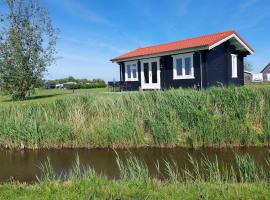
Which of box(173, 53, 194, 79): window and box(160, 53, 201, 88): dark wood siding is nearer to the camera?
box(160, 53, 201, 88): dark wood siding

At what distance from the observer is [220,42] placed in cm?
1891

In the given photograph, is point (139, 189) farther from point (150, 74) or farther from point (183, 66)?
point (150, 74)

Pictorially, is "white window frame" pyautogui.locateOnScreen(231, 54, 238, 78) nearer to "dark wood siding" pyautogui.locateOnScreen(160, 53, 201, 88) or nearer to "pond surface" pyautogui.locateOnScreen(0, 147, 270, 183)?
"dark wood siding" pyautogui.locateOnScreen(160, 53, 201, 88)

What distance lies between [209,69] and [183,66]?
5.58 feet

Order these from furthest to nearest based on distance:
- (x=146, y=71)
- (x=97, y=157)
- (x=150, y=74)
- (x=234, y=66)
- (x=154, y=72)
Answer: (x=146, y=71)
(x=150, y=74)
(x=154, y=72)
(x=234, y=66)
(x=97, y=157)

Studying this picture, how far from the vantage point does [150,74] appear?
22.1 m

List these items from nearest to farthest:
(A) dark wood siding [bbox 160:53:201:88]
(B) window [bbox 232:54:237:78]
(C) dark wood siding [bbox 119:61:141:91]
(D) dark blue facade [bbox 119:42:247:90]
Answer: (D) dark blue facade [bbox 119:42:247:90] < (A) dark wood siding [bbox 160:53:201:88] < (B) window [bbox 232:54:237:78] < (C) dark wood siding [bbox 119:61:141:91]

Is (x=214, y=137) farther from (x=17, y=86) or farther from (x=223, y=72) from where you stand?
(x=17, y=86)

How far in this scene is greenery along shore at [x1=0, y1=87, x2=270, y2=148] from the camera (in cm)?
849

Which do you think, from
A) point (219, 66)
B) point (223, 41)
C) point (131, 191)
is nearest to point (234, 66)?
point (219, 66)

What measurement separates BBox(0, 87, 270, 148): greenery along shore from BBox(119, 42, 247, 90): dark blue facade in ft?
29.5

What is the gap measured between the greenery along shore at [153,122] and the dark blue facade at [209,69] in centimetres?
900

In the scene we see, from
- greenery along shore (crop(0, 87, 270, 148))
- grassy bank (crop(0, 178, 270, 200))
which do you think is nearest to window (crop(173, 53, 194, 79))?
greenery along shore (crop(0, 87, 270, 148))

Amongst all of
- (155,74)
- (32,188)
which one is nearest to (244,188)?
(32,188)
